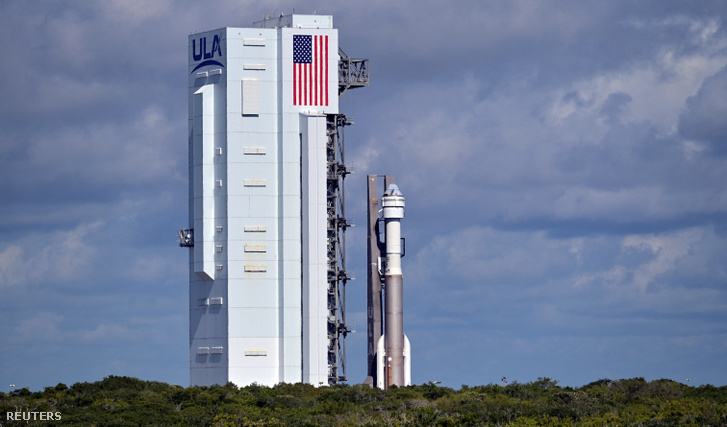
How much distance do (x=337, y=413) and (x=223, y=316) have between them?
1883cm

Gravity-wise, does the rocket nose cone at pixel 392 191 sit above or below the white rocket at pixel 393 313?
above

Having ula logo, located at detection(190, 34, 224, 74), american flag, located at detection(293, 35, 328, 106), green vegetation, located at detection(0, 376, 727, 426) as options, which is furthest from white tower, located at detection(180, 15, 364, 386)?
green vegetation, located at detection(0, 376, 727, 426)

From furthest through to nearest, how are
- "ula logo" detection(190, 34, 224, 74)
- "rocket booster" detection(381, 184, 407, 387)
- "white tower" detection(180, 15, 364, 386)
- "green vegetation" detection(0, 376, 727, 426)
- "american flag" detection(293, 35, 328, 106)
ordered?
"ula logo" detection(190, 34, 224, 74) < "american flag" detection(293, 35, 328, 106) < "rocket booster" detection(381, 184, 407, 387) < "white tower" detection(180, 15, 364, 386) < "green vegetation" detection(0, 376, 727, 426)

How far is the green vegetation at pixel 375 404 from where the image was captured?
69.3 meters

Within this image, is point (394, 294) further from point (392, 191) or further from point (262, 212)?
point (262, 212)

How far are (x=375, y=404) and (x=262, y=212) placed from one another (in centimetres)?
1898

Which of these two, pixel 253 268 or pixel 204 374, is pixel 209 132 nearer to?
pixel 253 268

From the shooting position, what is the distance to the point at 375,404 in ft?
262

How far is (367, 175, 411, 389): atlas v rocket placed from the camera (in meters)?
93.4

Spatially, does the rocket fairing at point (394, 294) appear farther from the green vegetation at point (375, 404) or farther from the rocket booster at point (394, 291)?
the green vegetation at point (375, 404)

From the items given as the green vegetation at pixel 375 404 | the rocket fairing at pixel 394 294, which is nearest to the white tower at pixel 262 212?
the green vegetation at pixel 375 404

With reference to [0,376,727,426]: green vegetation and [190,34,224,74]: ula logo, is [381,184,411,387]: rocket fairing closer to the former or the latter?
[0,376,727,426]: green vegetation

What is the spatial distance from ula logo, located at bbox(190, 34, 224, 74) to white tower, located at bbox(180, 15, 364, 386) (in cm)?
20

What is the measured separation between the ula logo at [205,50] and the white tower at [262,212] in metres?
0.20
